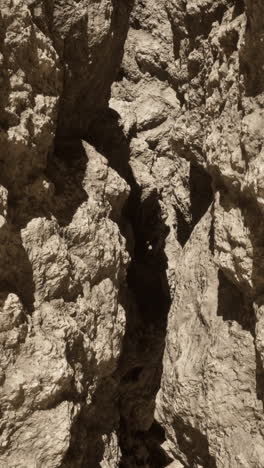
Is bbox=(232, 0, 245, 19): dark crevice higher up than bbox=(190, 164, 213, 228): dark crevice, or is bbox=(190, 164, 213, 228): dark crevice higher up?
bbox=(232, 0, 245, 19): dark crevice

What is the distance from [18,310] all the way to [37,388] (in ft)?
0.77

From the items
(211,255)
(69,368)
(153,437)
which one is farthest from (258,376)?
(153,437)

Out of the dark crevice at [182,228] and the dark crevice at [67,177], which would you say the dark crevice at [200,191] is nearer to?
the dark crevice at [182,228]

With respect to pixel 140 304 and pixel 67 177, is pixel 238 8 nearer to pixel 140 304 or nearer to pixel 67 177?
pixel 67 177

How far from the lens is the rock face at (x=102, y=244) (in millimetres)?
1590

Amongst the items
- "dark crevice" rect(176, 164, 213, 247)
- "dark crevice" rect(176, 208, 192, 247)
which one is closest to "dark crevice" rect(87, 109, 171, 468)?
"dark crevice" rect(176, 208, 192, 247)

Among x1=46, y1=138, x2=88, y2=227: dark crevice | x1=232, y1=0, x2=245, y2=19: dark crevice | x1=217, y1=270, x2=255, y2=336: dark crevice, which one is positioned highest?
x1=232, y1=0, x2=245, y2=19: dark crevice

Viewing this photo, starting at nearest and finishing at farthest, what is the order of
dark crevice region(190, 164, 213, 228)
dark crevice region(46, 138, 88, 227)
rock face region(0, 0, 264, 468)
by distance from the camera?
rock face region(0, 0, 264, 468) < dark crevice region(46, 138, 88, 227) < dark crevice region(190, 164, 213, 228)

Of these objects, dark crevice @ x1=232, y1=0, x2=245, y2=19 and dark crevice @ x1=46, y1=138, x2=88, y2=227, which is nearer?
dark crevice @ x1=232, y1=0, x2=245, y2=19

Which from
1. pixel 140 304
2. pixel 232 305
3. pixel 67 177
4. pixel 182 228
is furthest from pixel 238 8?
pixel 140 304

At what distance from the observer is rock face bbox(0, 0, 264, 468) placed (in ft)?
5.22

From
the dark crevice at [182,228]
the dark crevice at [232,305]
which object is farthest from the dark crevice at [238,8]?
the dark crevice at [182,228]

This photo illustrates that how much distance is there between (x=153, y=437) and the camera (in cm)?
283

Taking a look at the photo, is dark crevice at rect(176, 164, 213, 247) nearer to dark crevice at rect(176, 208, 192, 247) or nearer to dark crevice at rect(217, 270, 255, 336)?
dark crevice at rect(176, 208, 192, 247)
